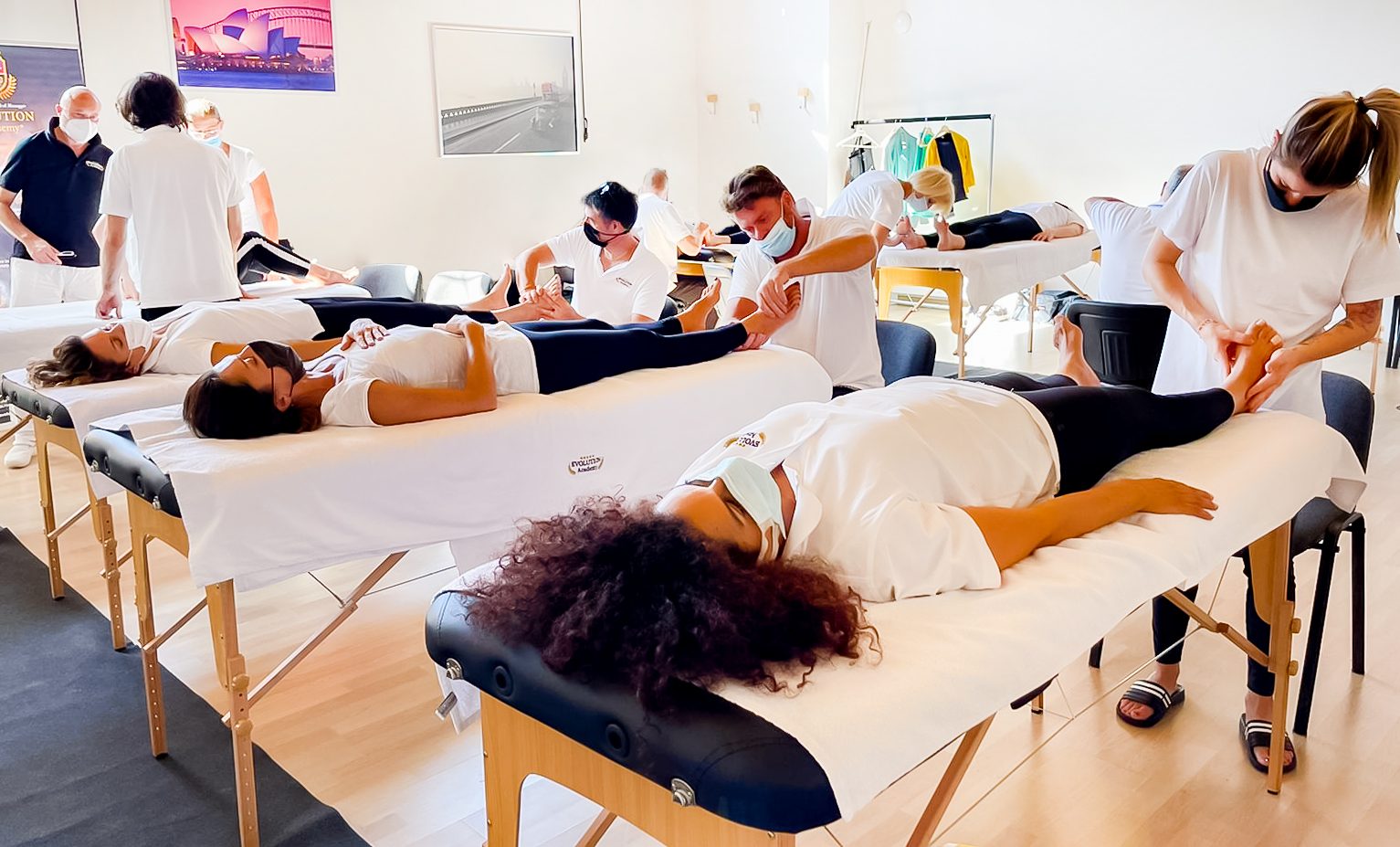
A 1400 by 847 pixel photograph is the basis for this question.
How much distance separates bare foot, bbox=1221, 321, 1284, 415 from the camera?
192cm

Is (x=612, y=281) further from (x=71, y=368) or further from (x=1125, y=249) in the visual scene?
(x=1125, y=249)

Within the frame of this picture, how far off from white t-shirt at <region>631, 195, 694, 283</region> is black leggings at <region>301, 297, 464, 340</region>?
Result: 2.26m

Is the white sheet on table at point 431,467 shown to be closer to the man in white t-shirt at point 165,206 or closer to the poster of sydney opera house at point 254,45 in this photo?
the man in white t-shirt at point 165,206

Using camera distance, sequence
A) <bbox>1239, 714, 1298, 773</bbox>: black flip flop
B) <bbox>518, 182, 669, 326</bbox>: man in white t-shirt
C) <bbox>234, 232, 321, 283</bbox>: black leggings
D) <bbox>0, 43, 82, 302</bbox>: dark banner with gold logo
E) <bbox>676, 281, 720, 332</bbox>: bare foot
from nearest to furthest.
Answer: <bbox>1239, 714, 1298, 773</bbox>: black flip flop
<bbox>676, 281, 720, 332</bbox>: bare foot
<bbox>518, 182, 669, 326</bbox>: man in white t-shirt
<bbox>234, 232, 321, 283</bbox>: black leggings
<bbox>0, 43, 82, 302</bbox>: dark banner with gold logo

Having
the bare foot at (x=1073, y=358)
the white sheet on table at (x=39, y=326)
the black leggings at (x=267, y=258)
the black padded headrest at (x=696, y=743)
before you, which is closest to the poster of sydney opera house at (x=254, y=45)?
the black leggings at (x=267, y=258)

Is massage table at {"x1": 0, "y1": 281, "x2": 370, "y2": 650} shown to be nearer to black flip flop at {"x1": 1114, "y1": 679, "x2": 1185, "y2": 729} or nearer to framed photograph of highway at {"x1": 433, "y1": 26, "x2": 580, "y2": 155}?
black flip flop at {"x1": 1114, "y1": 679, "x2": 1185, "y2": 729}

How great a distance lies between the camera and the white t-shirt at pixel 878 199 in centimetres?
409

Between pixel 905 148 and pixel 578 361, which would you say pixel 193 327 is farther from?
pixel 905 148

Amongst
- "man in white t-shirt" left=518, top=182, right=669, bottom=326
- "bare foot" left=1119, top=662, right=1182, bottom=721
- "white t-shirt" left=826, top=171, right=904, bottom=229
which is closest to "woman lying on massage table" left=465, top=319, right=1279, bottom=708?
"bare foot" left=1119, top=662, right=1182, bottom=721

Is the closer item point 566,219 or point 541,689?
point 541,689

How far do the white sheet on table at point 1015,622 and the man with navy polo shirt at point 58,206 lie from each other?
417 cm

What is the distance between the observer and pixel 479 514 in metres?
2.04

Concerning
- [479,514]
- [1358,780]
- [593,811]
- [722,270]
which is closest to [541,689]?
[593,811]

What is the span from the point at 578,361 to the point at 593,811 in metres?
1.01
